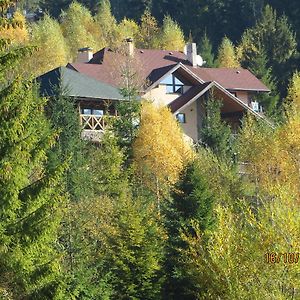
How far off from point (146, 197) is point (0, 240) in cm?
1356

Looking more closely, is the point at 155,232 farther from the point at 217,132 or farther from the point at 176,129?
the point at 217,132

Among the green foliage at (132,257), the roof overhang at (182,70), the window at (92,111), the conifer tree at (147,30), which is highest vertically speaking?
the conifer tree at (147,30)

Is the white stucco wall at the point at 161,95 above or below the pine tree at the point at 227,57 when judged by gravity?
below

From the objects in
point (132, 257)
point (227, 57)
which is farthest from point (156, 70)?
point (132, 257)

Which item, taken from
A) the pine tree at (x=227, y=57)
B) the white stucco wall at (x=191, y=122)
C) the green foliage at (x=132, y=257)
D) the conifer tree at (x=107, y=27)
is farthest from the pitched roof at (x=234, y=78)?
the green foliage at (x=132, y=257)

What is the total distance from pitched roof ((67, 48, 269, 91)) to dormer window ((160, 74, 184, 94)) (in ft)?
2.44

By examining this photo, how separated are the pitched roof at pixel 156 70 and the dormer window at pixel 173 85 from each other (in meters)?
0.74

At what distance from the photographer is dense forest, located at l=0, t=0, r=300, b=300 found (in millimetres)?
14352

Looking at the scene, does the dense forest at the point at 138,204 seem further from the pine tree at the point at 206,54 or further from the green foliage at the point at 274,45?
the pine tree at the point at 206,54

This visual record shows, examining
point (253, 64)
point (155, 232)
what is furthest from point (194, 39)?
point (155, 232)

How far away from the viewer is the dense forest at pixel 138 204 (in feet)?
47.1

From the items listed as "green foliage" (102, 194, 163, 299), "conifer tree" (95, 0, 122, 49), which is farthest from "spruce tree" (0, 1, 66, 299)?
"conifer tree" (95, 0, 122, 49)

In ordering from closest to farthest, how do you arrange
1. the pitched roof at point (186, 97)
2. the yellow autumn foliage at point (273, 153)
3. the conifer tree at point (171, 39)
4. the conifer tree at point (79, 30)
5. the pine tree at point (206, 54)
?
the yellow autumn foliage at point (273, 153) → the pitched roof at point (186, 97) → the pine tree at point (206, 54) → the conifer tree at point (79, 30) → the conifer tree at point (171, 39)

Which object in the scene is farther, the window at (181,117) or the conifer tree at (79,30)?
the conifer tree at (79,30)
